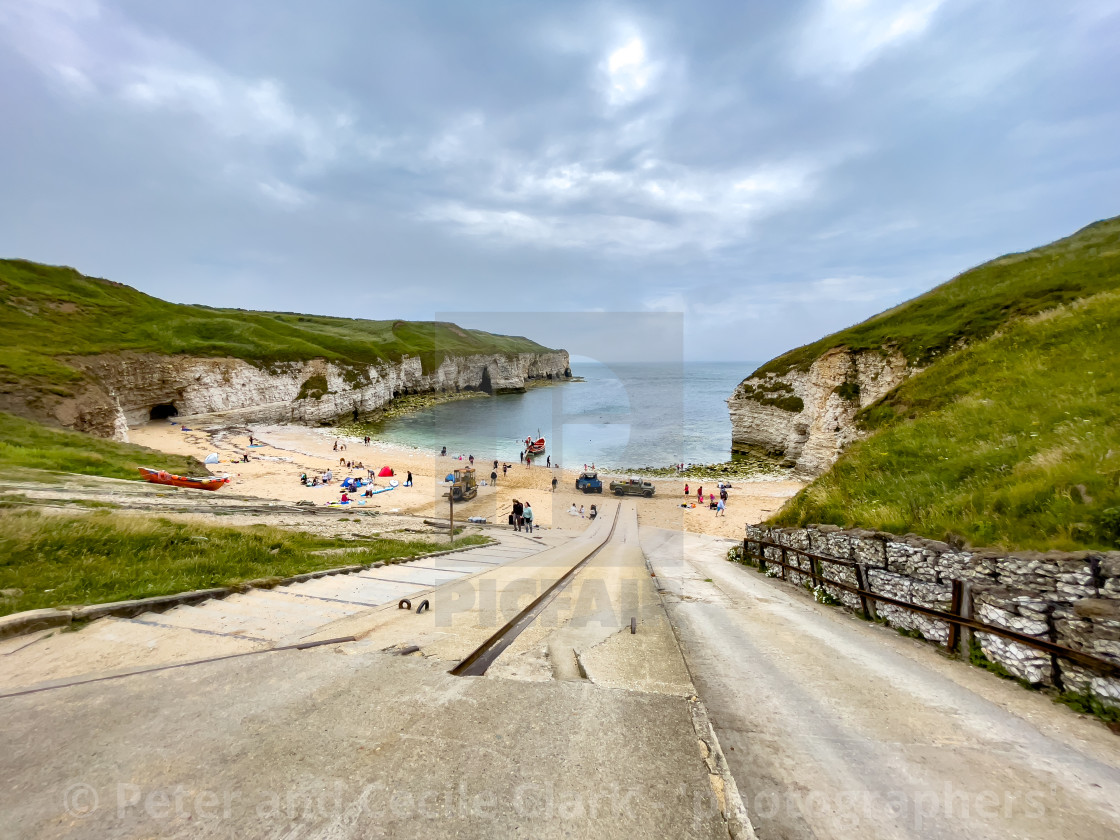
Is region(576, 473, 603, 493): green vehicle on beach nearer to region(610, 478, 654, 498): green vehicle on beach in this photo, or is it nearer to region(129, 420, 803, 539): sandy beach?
region(129, 420, 803, 539): sandy beach

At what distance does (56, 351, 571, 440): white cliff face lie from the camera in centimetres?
4456

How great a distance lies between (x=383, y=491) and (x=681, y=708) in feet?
116

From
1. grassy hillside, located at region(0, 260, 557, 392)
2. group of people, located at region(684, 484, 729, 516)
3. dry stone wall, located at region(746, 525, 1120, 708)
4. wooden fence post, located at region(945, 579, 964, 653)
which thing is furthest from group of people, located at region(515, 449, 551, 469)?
wooden fence post, located at region(945, 579, 964, 653)

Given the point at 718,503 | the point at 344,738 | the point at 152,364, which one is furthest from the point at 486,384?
the point at 344,738

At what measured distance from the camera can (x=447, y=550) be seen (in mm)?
13578

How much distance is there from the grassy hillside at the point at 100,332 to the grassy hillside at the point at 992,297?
237ft

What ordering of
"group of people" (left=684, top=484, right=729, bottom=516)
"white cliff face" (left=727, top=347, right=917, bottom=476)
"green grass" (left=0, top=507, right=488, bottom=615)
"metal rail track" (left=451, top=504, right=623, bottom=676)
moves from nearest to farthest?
"metal rail track" (left=451, top=504, right=623, bottom=676) < "green grass" (left=0, top=507, right=488, bottom=615) < "group of people" (left=684, top=484, right=729, bottom=516) < "white cliff face" (left=727, top=347, right=917, bottom=476)

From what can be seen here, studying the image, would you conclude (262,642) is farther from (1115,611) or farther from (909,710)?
(1115,611)

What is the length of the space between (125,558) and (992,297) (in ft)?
184

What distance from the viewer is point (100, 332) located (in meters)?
60.2

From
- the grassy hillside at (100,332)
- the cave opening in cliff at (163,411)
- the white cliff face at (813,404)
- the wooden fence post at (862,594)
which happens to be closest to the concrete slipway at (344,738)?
the wooden fence post at (862,594)

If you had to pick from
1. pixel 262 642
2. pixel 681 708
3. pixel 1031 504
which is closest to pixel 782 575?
pixel 1031 504

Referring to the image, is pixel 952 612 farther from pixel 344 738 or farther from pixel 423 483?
pixel 423 483

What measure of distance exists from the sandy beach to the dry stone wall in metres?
21.0
